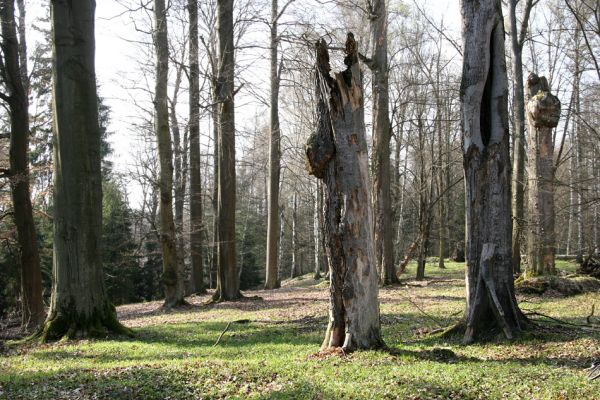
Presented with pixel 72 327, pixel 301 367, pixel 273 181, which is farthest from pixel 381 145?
pixel 301 367

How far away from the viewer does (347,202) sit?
729 centimetres

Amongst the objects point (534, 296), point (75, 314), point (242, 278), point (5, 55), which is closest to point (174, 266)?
point (75, 314)

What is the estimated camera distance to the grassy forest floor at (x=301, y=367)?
581cm

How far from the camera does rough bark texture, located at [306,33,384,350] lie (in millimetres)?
7262

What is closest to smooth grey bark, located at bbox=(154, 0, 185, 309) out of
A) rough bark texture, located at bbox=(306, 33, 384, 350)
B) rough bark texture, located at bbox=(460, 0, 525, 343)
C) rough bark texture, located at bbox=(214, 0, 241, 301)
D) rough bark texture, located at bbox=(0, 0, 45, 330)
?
rough bark texture, located at bbox=(214, 0, 241, 301)

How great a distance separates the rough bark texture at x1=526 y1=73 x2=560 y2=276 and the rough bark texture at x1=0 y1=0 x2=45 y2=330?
1367 cm

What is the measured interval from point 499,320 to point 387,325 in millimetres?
3226

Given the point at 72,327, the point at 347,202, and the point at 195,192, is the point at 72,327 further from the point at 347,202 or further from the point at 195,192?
the point at 195,192

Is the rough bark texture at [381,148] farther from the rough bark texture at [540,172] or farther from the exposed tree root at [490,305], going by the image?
the exposed tree root at [490,305]

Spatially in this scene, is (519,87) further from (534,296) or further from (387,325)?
(387,325)

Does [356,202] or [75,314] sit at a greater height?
[356,202]

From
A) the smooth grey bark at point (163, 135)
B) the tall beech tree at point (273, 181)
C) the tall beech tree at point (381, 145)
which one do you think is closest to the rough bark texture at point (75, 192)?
the smooth grey bark at point (163, 135)

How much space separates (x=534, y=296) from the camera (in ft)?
43.6

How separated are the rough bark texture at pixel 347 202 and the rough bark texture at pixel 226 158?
1009 cm
